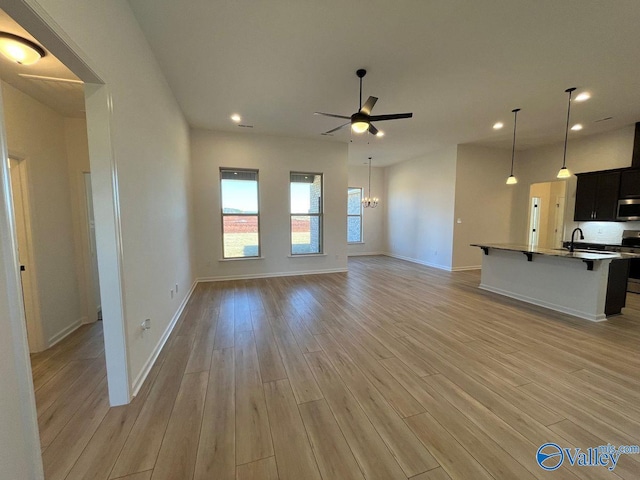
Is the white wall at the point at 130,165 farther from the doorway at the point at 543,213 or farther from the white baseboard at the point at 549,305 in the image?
the doorway at the point at 543,213

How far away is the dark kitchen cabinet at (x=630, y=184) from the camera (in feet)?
16.2

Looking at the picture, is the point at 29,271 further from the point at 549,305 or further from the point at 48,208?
the point at 549,305

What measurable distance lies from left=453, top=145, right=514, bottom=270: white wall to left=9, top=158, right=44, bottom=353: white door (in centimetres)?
758

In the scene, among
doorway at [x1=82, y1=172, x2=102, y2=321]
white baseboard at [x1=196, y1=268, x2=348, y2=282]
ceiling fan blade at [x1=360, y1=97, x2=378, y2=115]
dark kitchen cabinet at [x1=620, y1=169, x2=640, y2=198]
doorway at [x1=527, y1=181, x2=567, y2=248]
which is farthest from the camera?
doorway at [x1=527, y1=181, x2=567, y2=248]

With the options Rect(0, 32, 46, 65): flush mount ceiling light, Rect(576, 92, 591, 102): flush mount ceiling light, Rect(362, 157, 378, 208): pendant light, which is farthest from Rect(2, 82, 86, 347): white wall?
Rect(362, 157, 378, 208): pendant light

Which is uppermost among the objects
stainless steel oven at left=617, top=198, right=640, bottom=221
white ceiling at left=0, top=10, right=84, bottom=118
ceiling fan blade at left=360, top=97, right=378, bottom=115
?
ceiling fan blade at left=360, top=97, right=378, bottom=115

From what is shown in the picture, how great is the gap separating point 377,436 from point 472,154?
7.06 metres

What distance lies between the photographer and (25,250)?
2.63 metres

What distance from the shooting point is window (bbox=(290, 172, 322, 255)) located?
6.27m

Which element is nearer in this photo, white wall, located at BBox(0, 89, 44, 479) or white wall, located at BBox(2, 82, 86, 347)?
white wall, located at BBox(0, 89, 44, 479)

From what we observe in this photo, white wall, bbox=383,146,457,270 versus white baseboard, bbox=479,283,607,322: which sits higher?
white wall, bbox=383,146,457,270

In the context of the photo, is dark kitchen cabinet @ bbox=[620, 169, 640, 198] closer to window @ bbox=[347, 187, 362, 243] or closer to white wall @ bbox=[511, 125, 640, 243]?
white wall @ bbox=[511, 125, 640, 243]

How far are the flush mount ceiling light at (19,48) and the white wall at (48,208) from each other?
79cm

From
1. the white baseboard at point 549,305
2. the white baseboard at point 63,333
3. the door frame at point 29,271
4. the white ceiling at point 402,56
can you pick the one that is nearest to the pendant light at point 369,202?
the white ceiling at point 402,56
